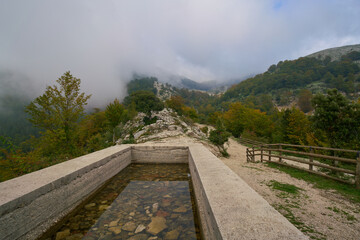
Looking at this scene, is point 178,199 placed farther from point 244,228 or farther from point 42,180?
point 42,180

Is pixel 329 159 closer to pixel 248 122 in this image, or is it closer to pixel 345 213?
pixel 345 213

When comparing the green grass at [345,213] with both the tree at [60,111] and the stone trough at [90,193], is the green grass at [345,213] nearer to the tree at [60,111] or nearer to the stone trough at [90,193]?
the stone trough at [90,193]

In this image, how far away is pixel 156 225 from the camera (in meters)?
2.90

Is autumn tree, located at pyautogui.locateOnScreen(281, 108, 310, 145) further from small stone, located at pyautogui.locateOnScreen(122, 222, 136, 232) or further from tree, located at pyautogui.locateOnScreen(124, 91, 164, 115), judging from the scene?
small stone, located at pyautogui.locateOnScreen(122, 222, 136, 232)

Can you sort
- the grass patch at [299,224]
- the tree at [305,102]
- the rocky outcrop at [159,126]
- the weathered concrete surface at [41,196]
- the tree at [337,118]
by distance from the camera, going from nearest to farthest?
the weathered concrete surface at [41,196]
the grass patch at [299,224]
the tree at [337,118]
the rocky outcrop at [159,126]
the tree at [305,102]

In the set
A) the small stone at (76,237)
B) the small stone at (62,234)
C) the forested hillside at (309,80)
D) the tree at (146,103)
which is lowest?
the small stone at (62,234)

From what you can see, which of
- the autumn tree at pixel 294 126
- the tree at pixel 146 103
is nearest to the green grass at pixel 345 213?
the autumn tree at pixel 294 126

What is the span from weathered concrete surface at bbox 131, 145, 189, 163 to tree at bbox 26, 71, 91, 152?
11.3 ft

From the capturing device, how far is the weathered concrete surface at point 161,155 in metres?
7.24

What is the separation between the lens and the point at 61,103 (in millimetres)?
7453

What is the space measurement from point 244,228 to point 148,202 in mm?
2736

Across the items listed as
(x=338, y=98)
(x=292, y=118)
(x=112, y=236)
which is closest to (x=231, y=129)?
(x=292, y=118)

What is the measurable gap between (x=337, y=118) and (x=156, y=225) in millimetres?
8940

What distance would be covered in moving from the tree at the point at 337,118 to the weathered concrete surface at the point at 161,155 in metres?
6.58
